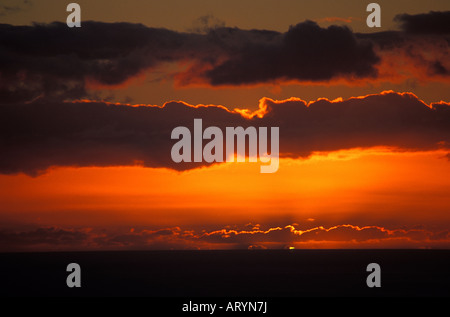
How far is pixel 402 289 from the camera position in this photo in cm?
14488

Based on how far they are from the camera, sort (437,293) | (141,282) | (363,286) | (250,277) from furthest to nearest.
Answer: (250,277) → (141,282) → (363,286) → (437,293)

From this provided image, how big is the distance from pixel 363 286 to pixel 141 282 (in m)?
49.0
